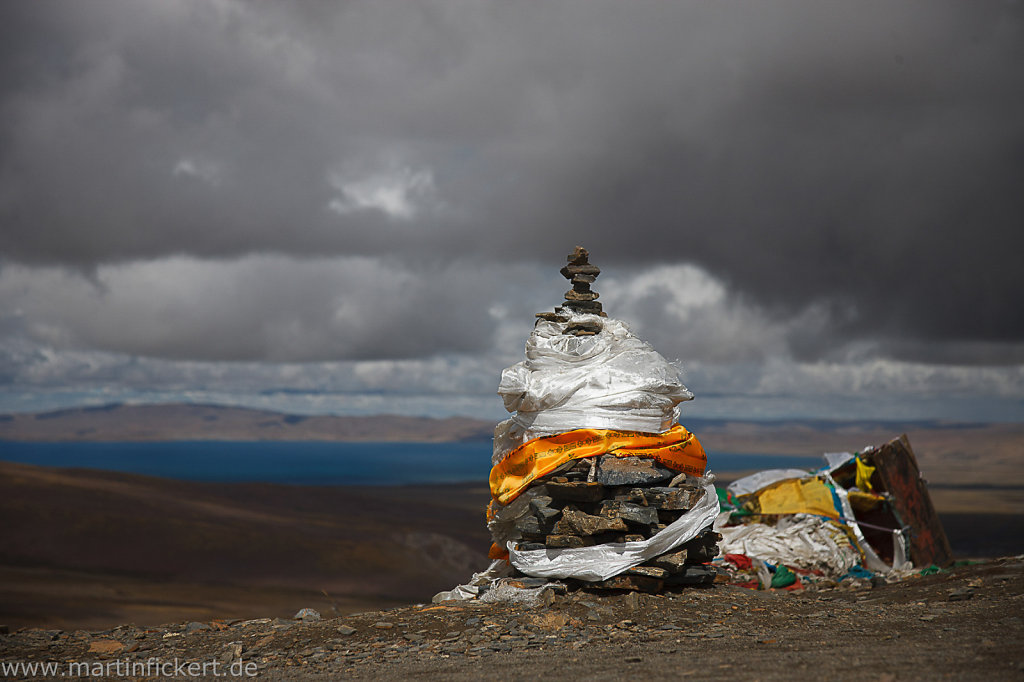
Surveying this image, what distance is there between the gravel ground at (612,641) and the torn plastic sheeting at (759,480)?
125 inches

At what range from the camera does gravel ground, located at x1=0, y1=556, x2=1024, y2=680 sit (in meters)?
5.65

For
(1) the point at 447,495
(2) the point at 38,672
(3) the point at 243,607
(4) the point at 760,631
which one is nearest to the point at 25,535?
(3) the point at 243,607

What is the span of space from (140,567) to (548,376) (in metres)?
26.6

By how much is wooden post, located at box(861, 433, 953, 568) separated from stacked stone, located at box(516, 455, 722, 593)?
17.3 ft

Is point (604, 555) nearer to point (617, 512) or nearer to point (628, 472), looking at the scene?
point (617, 512)

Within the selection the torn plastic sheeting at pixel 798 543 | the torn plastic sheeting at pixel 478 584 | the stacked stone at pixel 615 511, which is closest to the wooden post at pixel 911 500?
the torn plastic sheeting at pixel 798 543

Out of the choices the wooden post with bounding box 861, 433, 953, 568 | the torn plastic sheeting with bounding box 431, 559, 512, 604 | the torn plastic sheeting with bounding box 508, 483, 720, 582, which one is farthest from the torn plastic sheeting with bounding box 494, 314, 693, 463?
the wooden post with bounding box 861, 433, 953, 568

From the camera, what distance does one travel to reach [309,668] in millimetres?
6699

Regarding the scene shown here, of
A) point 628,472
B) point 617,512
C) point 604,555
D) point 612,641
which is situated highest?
point 628,472

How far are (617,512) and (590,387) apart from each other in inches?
54.5

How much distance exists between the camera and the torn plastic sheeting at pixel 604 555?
802 centimetres

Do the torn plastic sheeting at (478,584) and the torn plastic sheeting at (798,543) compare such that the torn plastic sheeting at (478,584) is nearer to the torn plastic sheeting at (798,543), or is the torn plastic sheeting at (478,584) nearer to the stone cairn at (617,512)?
the stone cairn at (617,512)

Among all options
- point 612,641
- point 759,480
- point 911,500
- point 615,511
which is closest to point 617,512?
point 615,511

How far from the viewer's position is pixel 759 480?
40.8 ft
